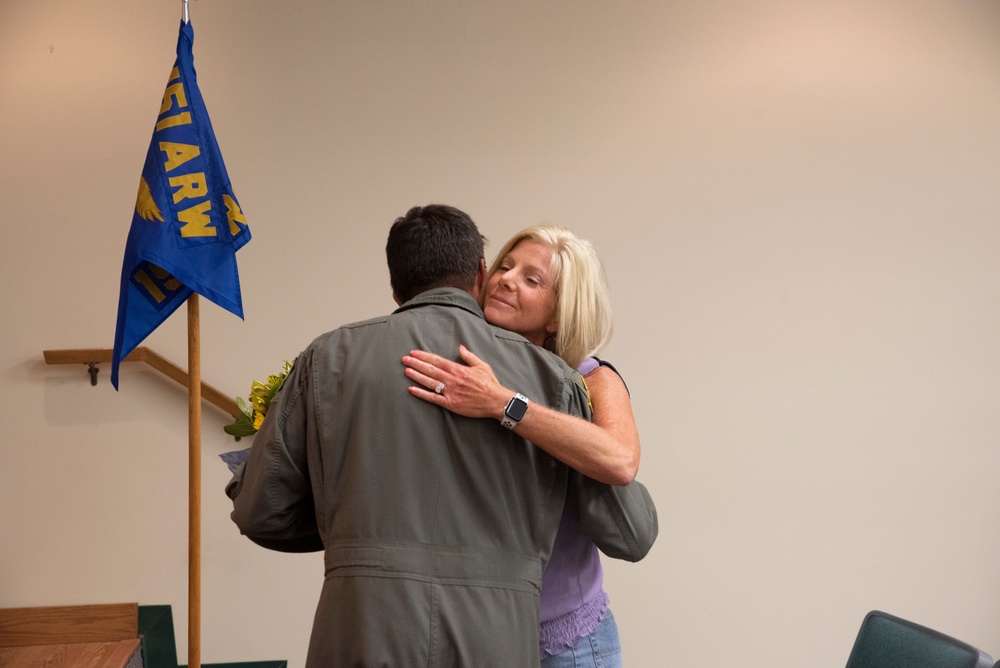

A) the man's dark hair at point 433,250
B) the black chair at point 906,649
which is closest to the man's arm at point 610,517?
the man's dark hair at point 433,250

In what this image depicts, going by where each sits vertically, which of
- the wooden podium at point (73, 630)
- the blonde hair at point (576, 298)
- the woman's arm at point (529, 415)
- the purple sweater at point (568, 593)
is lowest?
the wooden podium at point (73, 630)

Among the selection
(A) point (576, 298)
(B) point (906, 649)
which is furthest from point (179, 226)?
(B) point (906, 649)

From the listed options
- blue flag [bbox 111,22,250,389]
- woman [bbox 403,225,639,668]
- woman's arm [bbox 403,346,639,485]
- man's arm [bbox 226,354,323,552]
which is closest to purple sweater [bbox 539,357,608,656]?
woman [bbox 403,225,639,668]

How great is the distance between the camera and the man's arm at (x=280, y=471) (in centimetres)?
165

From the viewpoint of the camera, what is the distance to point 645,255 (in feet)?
12.4

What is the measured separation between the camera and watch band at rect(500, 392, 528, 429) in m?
1.59

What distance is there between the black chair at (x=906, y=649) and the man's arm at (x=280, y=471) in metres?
1.25

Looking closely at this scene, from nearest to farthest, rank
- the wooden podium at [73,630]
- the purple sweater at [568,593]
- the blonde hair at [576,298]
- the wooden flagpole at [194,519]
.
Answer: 1. the purple sweater at [568,593]
2. the blonde hair at [576,298]
3. the wooden flagpole at [194,519]
4. the wooden podium at [73,630]

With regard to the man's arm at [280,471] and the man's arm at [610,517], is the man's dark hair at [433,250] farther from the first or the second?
the man's arm at [610,517]

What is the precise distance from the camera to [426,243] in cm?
175

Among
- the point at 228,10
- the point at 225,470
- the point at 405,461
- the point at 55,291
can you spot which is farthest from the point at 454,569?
the point at 228,10

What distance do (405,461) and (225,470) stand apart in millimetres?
2158

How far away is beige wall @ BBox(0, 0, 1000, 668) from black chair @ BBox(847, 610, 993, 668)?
1.49m

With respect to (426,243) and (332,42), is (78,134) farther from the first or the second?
(426,243)
